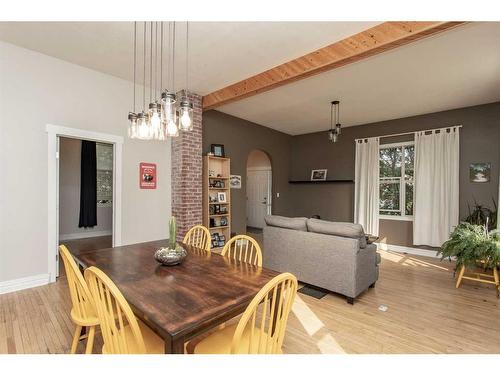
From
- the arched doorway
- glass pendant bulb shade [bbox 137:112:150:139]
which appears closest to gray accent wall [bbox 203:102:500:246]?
the arched doorway

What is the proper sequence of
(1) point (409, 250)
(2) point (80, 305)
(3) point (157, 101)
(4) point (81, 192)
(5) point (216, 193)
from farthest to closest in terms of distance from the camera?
(4) point (81, 192) < (1) point (409, 250) < (5) point (216, 193) < (3) point (157, 101) < (2) point (80, 305)

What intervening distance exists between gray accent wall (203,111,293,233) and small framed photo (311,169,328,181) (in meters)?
0.77

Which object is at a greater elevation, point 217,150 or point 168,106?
point 217,150

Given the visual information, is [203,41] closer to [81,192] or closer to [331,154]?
[331,154]

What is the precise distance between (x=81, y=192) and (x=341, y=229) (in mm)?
6222

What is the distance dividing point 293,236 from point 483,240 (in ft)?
7.42

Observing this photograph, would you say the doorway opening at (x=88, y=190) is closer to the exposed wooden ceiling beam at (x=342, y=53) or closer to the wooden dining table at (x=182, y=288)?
the wooden dining table at (x=182, y=288)

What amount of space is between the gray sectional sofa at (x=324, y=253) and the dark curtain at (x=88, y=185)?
5037 mm

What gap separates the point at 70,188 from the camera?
608 centimetres

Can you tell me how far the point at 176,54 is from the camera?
306 cm

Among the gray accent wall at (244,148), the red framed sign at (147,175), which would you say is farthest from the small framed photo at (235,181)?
the red framed sign at (147,175)

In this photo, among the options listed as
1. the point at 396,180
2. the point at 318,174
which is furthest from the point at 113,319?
the point at 318,174

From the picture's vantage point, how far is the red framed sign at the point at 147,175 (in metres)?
4.03
